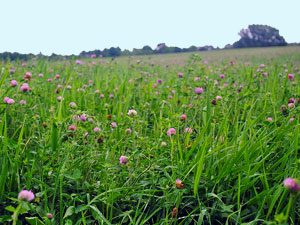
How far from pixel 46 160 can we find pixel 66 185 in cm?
23

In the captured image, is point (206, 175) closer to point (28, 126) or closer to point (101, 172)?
point (101, 172)

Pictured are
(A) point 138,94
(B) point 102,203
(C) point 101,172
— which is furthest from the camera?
(A) point 138,94

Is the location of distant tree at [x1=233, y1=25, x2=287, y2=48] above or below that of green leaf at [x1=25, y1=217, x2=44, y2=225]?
above

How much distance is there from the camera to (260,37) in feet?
99.9

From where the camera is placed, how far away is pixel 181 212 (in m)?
1.09

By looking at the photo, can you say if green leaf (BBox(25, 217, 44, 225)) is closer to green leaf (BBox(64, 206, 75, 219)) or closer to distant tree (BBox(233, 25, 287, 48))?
green leaf (BBox(64, 206, 75, 219))

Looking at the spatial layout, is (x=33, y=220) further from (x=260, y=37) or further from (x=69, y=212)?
(x=260, y=37)

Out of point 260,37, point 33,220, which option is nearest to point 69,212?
point 33,220

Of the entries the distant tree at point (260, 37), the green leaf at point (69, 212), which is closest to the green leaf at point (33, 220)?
the green leaf at point (69, 212)

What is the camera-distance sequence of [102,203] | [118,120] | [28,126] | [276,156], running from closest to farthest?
[102,203] → [276,156] → [28,126] → [118,120]

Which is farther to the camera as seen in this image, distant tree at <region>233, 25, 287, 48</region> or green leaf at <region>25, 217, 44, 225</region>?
distant tree at <region>233, 25, 287, 48</region>

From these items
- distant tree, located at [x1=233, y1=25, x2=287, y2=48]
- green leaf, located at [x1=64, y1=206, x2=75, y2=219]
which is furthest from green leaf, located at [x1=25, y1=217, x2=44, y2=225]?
distant tree, located at [x1=233, y1=25, x2=287, y2=48]

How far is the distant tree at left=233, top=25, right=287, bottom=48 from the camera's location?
95.1 ft

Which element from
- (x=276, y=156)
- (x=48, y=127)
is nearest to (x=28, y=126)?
(x=48, y=127)
